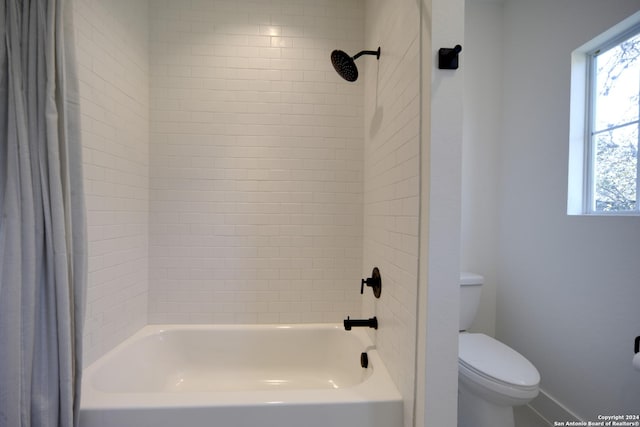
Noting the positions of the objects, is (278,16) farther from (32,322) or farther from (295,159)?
(32,322)

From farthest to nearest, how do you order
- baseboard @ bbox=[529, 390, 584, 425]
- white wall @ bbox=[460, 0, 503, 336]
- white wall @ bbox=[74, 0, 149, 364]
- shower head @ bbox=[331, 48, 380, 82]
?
white wall @ bbox=[460, 0, 503, 336] < baseboard @ bbox=[529, 390, 584, 425] < shower head @ bbox=[331, 48, 380, 82] < white wall @ bbox=[74, 0, 149, 364]

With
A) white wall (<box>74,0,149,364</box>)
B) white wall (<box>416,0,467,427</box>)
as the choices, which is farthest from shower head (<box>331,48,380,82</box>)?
white wall (<box>74,0,149,364</box>)

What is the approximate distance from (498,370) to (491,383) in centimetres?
8

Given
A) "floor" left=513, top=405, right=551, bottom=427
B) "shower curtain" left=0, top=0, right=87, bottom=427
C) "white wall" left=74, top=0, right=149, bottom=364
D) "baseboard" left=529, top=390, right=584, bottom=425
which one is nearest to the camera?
"shower curtain" left=0, top=0, right=87, bottom=427

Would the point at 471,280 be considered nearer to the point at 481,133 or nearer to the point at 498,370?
the point at 498,370

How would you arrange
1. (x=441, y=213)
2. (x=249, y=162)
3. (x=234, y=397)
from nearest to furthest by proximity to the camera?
(x=441, y=213) < (x=234, y=397) < (x=249, y=162)

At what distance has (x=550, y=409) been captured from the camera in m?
1.71

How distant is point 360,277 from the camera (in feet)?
6.18

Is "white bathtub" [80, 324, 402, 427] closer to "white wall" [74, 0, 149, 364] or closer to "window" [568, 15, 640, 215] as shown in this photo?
Answer: "white wall" [74, 0, 149, 364]

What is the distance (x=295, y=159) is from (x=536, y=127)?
161cm

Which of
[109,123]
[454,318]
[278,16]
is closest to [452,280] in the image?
[454,318]

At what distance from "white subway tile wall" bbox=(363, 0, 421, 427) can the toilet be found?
0.48m

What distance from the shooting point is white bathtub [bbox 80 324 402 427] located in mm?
1029

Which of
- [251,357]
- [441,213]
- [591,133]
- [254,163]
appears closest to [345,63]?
[254,163]
